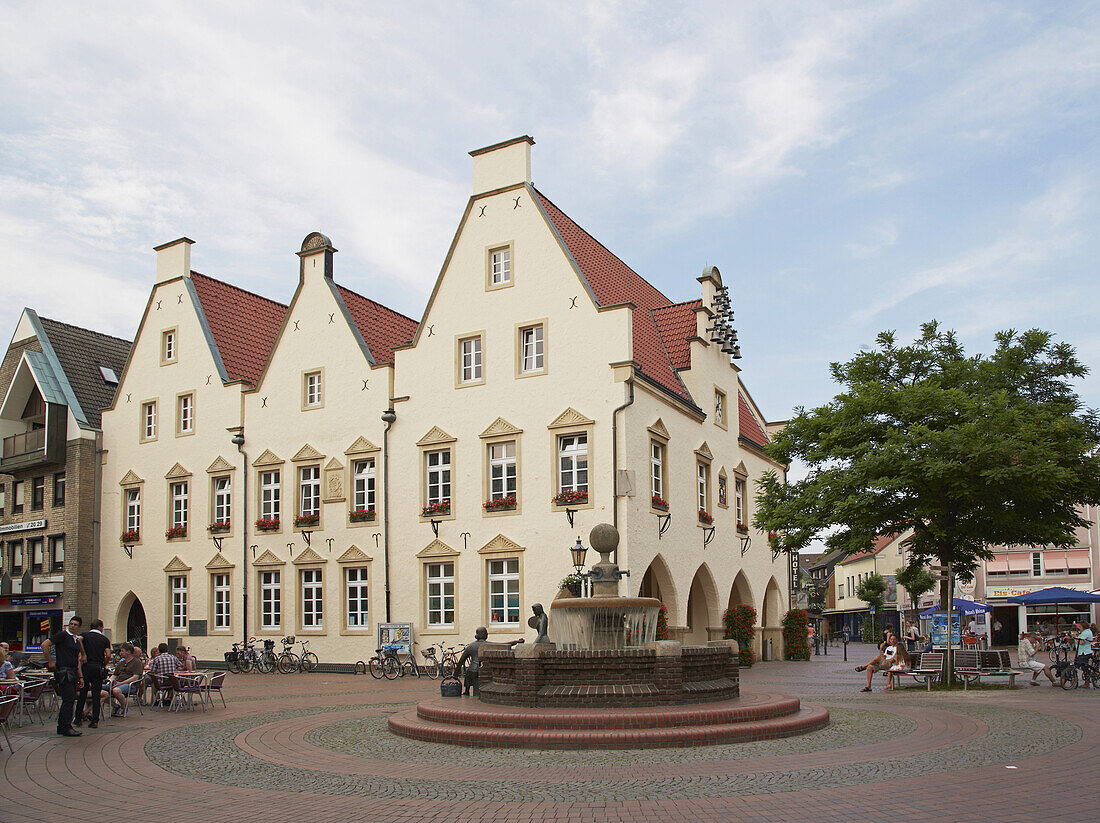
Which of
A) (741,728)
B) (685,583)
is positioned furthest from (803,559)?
(741,728)

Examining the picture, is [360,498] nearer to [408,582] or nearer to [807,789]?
[408,582]

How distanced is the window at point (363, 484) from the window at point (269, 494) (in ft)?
11.4

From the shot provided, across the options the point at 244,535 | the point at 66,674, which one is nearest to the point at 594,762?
the point at 66,674

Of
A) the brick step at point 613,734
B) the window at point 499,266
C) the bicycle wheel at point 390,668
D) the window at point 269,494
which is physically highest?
the window at point 499,266

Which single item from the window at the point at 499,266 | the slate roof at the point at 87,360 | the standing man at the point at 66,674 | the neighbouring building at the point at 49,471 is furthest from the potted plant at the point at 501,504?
the slate roof at the point at 87,360

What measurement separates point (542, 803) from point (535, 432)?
19.3m

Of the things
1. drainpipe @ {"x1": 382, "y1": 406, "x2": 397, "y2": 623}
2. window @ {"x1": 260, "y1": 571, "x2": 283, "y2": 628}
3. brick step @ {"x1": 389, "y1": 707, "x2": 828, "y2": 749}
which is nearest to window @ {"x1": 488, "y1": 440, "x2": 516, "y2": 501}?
drainpipe @ {"x1": 382, "y1": 406, "x2": 397, "y2": 623}

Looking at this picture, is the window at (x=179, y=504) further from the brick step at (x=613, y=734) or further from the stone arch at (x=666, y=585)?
the brick step at (x=613, y=734)

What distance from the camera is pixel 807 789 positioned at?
387 inches

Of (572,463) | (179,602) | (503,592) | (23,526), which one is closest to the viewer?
(572,463)

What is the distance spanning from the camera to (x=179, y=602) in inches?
1423

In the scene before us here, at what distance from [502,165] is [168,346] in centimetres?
1586

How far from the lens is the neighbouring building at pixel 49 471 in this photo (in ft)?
127

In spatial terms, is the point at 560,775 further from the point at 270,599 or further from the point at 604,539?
the point at 270,599
